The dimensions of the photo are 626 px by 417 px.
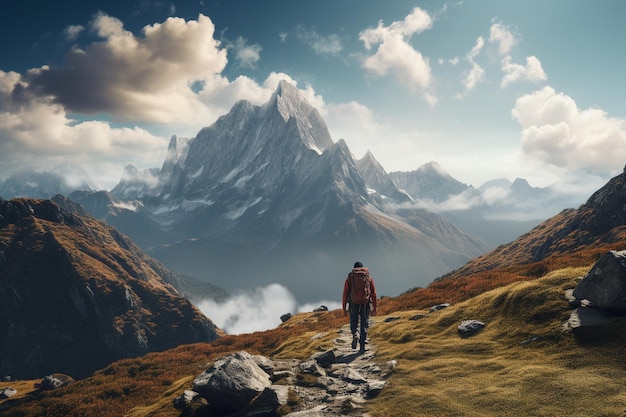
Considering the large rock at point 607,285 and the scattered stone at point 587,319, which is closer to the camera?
the large rock at point 607,285

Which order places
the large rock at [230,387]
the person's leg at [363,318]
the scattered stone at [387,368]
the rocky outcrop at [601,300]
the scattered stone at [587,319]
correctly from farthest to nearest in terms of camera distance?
the person's leg at [363,318]
the scattered stone at [387,368]
the large rock at [230,387]
the scattered stone at [587,319]
the rocky outcrop at [601,300]

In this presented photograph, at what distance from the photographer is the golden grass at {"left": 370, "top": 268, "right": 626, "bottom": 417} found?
480 inches

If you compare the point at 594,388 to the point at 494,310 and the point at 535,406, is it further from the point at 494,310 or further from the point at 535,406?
the point at 494,310

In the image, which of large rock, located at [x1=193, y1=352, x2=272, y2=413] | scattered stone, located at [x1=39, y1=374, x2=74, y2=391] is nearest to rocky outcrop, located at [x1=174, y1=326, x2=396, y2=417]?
large rock, located at [x1=193, y1=352, x2=272, y2=413]

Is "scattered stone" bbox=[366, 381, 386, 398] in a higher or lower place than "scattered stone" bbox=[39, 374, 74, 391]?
higher

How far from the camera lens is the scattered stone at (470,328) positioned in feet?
66.6

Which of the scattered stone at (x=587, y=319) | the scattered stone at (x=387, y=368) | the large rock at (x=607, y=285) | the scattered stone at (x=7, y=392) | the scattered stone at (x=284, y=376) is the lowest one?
the scattered stone at (x=7, y=392)

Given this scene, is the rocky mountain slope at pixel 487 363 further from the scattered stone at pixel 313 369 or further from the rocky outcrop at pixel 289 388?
the scattered stone at pixel 313 369

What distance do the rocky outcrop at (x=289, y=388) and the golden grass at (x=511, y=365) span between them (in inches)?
45.4

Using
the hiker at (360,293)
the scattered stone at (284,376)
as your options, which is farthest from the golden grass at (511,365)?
the scattered stone at (284,376)

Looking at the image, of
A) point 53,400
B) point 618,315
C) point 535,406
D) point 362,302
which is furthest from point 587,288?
point 53,400

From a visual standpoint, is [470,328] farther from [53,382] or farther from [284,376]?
[53,382]

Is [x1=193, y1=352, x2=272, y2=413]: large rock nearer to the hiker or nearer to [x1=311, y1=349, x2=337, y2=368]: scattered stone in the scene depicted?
[x1=311, y1=349, x2=337, y2=368]: scattered stone

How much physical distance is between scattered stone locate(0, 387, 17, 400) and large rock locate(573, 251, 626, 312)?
79.2 meters
